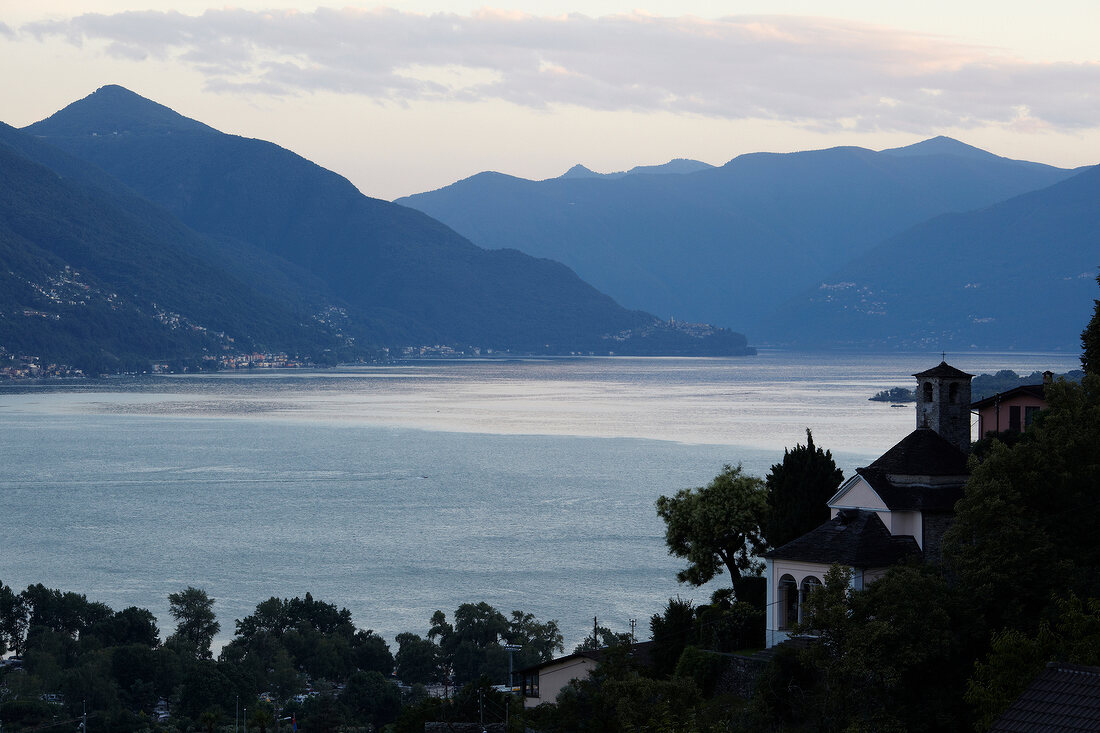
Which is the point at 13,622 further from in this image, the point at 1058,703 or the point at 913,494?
the point at 1058,703

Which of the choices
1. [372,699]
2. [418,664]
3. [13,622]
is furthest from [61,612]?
[372,699]

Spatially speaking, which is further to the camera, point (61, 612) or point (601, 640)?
point (61, 612)

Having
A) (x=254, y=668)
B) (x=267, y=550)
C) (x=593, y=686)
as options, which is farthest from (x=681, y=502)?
(x=267, y=550)

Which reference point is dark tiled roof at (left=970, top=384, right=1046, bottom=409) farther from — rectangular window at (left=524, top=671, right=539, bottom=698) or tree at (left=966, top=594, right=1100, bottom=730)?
tree at (left=966, top=594, right=1100, bottom=730)

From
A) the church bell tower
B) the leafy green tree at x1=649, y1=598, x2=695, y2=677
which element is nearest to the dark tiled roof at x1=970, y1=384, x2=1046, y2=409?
the church bell tower

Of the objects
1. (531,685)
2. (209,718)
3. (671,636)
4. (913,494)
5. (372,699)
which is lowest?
(372,699)

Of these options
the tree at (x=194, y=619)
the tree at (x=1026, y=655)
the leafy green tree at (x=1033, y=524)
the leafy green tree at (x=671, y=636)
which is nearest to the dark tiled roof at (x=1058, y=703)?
the tree at (x=1026, y=655)

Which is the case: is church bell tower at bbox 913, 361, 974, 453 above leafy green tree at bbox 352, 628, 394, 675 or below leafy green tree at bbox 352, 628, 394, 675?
above
